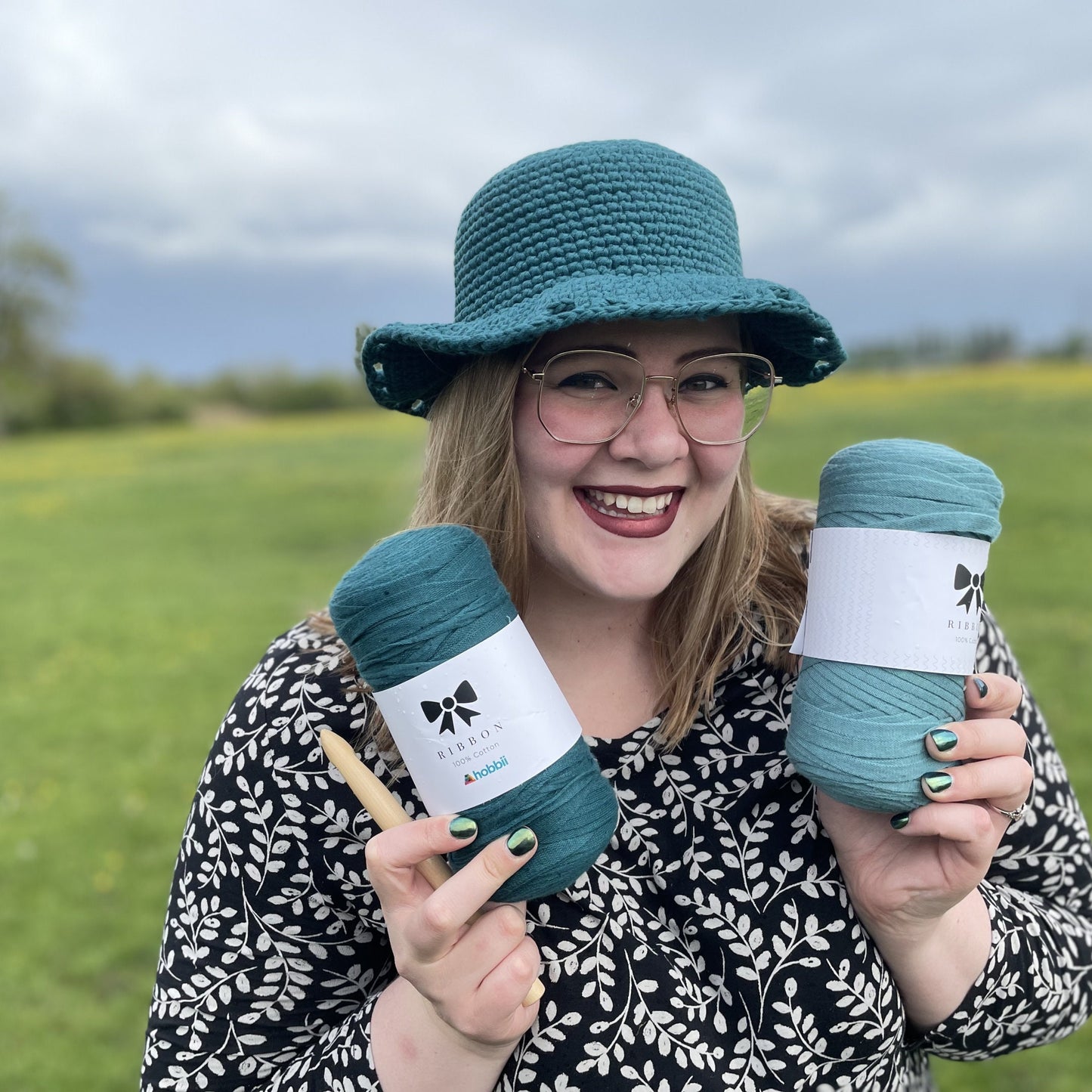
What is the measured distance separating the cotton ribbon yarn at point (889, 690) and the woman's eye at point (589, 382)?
0.38 m

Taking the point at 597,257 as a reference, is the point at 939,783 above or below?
below

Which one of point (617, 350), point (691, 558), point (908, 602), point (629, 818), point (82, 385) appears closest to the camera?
point (908, 602)

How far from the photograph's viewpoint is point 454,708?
1235mm

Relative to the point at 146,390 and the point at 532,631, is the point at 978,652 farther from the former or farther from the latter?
the point at 146,390

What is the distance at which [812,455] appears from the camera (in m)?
16.2

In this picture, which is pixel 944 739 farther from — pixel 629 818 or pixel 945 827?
pixel 629 818

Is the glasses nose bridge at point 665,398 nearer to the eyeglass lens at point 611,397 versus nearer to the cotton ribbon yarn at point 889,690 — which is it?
the eyeglass lens at point 611,397

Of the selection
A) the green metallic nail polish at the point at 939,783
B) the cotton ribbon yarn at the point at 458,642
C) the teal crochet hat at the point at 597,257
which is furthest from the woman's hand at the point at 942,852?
the teal crochet hat at the point at 597,257

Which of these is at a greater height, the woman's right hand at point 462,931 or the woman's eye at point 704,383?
the woman's eye at point 704,383

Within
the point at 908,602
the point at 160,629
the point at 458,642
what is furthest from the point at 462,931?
the point at 160,629

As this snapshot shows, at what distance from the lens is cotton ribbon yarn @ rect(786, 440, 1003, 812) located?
1317 mm

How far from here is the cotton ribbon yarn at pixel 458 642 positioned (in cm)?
125

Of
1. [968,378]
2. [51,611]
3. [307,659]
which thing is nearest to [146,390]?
[968,378]

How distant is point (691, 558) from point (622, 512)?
32 cm
